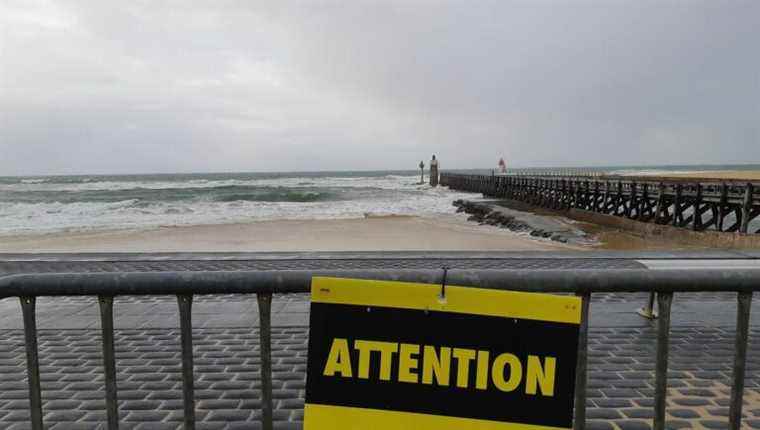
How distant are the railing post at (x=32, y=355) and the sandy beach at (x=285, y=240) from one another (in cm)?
1212

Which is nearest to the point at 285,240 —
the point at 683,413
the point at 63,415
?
the point at 63,415

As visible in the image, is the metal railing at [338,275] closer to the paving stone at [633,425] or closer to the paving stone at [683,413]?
the paving stone at [633,425]

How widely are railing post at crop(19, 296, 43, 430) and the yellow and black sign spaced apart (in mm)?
1262

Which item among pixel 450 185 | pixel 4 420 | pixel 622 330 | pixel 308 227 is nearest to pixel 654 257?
pixel 622 330

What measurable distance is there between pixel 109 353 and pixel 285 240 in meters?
14.8

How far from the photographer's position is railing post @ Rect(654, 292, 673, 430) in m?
2.05

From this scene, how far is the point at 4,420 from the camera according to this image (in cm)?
332

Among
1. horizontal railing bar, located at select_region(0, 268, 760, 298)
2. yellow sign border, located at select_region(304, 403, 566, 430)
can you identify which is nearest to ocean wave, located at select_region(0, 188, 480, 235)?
horizontal railing bar, located at select_region(0, 268, 760, 298)

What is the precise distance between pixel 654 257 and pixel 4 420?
8.94 metres

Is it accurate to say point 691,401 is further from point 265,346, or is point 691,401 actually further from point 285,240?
point 285,240

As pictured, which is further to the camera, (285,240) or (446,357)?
(285,240)

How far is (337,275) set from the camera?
196 cm

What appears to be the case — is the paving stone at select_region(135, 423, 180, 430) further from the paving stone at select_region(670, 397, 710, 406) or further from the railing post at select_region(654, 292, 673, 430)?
the paving stone at select_region(670, 397, 710, 406)

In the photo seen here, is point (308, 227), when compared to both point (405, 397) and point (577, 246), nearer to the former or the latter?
point (577, 246)
